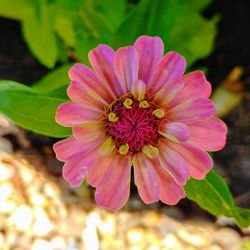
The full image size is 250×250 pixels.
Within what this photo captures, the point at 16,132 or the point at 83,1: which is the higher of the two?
the point at 83,1

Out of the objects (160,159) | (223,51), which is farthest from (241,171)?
(160,159)

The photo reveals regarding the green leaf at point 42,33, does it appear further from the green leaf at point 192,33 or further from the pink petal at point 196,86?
the pink petal at point 196,86

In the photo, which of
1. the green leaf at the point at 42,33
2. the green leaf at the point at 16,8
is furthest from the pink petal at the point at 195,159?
the green leaf at the point at 16,8

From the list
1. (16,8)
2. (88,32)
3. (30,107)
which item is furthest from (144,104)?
(16,8)

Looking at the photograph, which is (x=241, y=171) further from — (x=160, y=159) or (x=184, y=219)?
(x=160, y=159)

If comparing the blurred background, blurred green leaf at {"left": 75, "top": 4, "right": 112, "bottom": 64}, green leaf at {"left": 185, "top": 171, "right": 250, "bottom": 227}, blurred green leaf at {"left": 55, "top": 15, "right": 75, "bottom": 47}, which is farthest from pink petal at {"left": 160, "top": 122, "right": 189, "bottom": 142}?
blurred green leaf at {"left": 55, "top": 15, "right": 75, "bottom": 47}
